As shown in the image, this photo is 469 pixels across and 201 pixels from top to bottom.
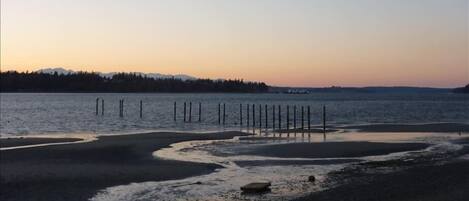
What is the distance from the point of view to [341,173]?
77.1 ft

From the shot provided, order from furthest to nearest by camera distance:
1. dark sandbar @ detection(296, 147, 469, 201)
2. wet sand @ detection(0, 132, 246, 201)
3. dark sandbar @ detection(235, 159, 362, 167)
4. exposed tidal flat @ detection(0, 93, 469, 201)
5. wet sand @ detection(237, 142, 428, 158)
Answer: wet sand @ detection(237, 142, 428, 158) < dark sandbar @ detection(235, 159, 362, 167) < wet sand @ detection(0, 132, 246, 201) < exposed tidal flat @ detection(0, 93, 469, 201) < dark sandbar @ detection(296, 147, 469, 201)

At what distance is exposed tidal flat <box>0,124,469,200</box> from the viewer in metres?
19.0

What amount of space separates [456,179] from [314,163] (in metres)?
7.71

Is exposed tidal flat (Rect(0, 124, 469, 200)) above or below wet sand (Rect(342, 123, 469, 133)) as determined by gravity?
above

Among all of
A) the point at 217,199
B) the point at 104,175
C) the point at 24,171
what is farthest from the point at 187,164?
the point at 217,199

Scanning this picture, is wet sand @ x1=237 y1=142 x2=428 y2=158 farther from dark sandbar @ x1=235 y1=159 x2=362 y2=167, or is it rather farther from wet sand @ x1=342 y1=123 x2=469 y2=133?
wet sand @ x1=342 y1=123 x2=469 y2=133

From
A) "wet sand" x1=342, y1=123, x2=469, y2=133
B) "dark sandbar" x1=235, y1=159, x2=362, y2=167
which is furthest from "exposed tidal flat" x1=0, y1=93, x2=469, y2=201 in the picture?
"wet sand" x1=342, y1=123, x2=469, y2=133

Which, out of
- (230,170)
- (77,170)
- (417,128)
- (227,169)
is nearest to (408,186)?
(230,170)

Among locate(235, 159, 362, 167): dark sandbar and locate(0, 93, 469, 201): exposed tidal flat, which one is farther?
locate(235, 159, 362, 167): dark sandbar

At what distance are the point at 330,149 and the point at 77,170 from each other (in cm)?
1506

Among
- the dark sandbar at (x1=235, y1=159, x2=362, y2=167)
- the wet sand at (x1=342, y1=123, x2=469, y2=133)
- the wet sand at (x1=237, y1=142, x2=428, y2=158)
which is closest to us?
the dark sandbar at (x1=235, y1=159, x2=362, y2=167)

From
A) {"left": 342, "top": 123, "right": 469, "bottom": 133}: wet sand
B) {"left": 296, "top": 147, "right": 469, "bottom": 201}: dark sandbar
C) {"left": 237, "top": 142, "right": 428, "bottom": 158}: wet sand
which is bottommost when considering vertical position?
{"left": 342, "top": 123, "right": 469, "bottom": 133}: wet sand

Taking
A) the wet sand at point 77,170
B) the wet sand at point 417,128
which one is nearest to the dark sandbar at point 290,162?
the wet sand at point 77,170

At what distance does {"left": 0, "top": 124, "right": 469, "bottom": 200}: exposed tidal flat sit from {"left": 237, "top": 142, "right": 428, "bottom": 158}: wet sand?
0.18 ft
